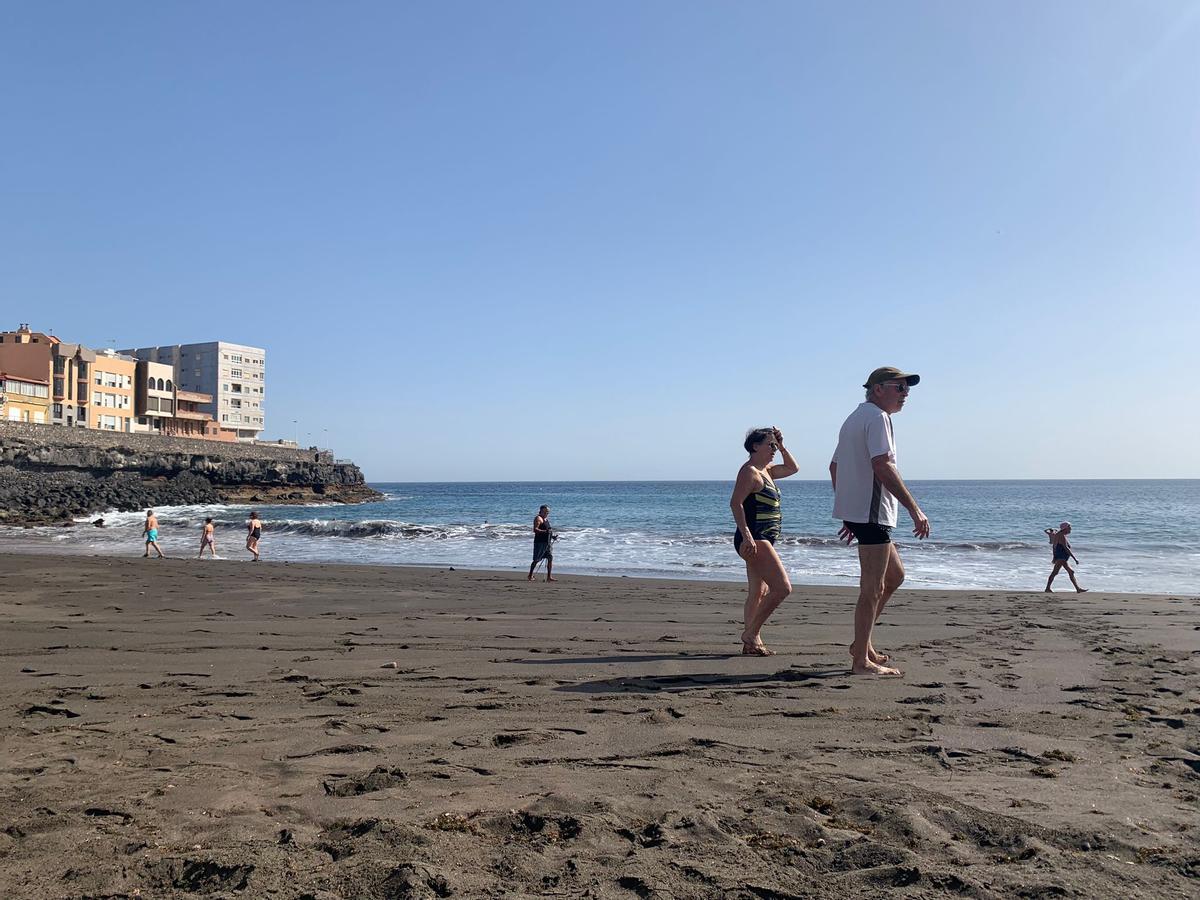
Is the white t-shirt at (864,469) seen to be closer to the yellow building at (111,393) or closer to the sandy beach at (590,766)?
the sandy beach at (590,766)

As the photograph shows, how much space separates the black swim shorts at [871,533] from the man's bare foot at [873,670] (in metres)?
0.77

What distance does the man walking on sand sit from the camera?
17.6 ft

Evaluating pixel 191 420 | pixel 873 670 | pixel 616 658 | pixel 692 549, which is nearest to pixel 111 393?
pixel 191 420

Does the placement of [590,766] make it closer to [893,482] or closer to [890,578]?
[893,482]

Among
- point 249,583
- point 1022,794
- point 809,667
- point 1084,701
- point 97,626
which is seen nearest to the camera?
point 1022,794

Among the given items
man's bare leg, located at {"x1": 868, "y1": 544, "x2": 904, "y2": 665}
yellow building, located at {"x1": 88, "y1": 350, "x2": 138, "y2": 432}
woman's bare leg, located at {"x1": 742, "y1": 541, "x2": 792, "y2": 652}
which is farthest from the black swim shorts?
yellow building, located at {"x1": 88, "y1": 350, "x2": 138, "y2": 432}

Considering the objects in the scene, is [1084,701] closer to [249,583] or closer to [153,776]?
[153,776]

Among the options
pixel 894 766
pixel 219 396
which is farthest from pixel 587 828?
pixel 219 396

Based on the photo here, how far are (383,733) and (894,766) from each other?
226cm

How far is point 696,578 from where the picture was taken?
15586 mm

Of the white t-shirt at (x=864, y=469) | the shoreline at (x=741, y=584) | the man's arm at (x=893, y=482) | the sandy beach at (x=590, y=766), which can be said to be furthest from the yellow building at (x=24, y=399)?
the man's arm at (x=893, y=482)

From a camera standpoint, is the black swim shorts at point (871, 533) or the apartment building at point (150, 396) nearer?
the black swim shorts at point (871, 533)

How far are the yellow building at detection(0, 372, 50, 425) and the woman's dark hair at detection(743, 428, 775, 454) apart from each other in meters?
64.3

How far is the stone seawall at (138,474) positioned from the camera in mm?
43625
